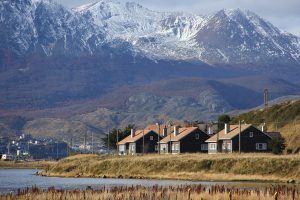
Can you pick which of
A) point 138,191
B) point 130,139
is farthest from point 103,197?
point 130,139

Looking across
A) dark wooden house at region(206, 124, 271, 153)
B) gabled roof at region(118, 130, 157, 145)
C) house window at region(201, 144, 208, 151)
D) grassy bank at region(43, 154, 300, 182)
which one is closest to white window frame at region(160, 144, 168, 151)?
gabled roof at region(118, 130, 157, 145)

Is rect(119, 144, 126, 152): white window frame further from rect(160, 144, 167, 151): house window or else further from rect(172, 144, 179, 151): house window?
rect(172, 144, 179, 151): house window

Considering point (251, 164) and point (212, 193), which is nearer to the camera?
point (212, 193)

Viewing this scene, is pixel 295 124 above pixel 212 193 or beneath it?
above

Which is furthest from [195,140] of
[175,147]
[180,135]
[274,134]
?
[274,134]

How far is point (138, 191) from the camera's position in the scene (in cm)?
5219

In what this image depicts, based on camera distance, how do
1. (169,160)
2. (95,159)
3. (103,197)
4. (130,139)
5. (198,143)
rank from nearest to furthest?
1. (103,197)
2. (169,160)
3. (95,159)
4. (198,143)
5. (130,139)

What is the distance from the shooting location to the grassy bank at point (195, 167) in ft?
297

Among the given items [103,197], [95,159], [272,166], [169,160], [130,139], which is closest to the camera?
[103,197]

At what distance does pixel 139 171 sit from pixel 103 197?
192 ft

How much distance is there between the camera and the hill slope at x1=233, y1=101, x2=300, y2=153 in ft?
443

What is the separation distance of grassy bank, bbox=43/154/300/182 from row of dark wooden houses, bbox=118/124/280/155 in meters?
19.3

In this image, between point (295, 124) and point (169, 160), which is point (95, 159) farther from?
point (295, 124)

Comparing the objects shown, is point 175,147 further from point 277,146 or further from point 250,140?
point 277,146
